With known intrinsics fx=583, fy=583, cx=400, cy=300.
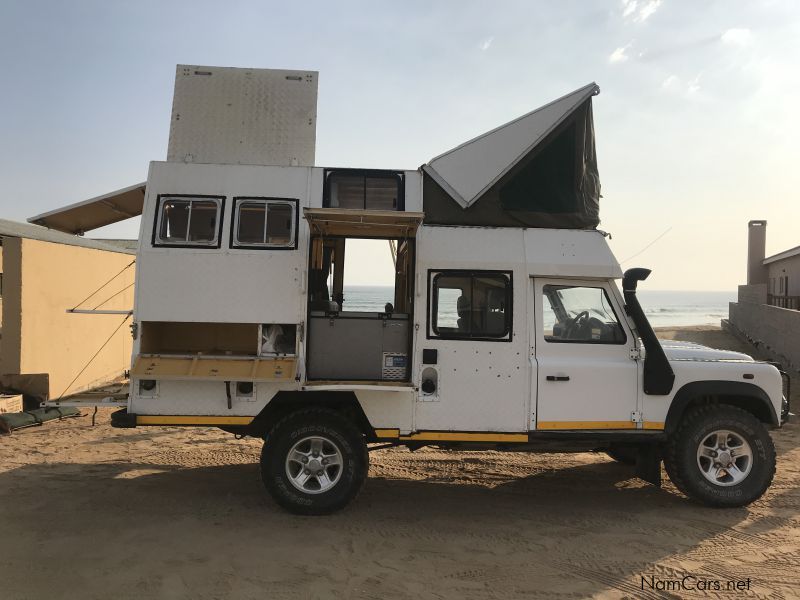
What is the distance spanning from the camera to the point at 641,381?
5.54 metres

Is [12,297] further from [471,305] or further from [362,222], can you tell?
[471,305]

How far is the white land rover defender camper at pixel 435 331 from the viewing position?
17.7 ft

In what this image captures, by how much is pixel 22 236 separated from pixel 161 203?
18.5 feet

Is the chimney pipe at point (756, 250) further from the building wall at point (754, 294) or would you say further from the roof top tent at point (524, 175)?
the roof top tent at point (524, 175)

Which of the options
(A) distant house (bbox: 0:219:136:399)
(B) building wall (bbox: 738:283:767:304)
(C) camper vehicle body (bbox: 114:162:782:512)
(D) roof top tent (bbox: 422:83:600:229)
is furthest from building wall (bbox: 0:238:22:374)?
(B) building wall (bbox: 738:283:767:304)

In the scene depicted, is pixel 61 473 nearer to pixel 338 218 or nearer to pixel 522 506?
pixel 338 218

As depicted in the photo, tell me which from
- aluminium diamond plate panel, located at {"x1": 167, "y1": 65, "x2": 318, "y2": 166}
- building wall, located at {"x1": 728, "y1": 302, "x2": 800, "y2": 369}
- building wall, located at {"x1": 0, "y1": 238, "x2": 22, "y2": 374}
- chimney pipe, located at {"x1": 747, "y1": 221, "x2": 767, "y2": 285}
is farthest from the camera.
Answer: chimney pipe, located at {"x1": 747, "y1": 221, "x2": 767, "y2": 285}

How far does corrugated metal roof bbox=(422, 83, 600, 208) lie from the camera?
5.69 metres

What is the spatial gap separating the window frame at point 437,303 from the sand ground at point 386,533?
5.57 ft

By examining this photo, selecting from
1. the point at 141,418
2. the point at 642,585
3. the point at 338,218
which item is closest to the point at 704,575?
the point at 642,585

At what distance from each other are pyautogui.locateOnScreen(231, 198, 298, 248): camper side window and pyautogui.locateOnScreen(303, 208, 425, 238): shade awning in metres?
0.27

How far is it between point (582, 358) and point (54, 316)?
29.1 feet

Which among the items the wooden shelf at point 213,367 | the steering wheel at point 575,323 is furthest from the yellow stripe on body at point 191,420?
the steering wheel at point 575,323

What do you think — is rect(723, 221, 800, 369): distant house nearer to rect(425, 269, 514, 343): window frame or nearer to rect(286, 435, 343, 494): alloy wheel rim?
rect(425, 269, 514, 343): window frame
